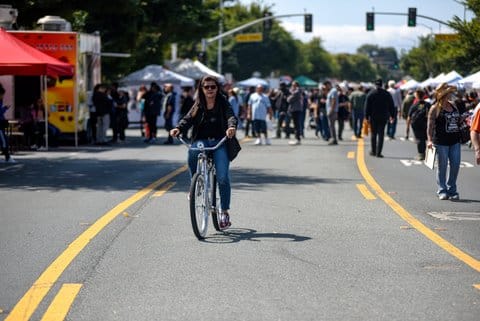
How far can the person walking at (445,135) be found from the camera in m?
14.4

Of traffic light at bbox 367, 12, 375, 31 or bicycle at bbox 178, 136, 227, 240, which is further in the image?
traffic light at bbox 367, 12, 375, 31

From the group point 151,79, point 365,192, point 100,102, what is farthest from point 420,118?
point 151,79

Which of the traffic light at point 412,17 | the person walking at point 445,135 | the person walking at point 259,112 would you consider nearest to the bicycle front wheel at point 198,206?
the person walking at point 445,135

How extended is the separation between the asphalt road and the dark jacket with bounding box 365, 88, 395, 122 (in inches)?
221

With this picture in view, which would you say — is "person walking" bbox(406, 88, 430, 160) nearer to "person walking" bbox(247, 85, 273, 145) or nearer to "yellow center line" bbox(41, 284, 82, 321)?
"person walking" bbox(247, 85, 273, 145)

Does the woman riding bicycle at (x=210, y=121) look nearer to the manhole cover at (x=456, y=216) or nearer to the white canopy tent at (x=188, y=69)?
the manhole cover at (x=456, y=216)

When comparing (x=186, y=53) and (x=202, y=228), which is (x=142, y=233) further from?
(x=186, y=53)

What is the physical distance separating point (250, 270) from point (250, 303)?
1315 mm

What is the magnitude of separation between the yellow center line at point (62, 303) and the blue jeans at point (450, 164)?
26.1ft

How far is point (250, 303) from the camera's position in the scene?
7055mm

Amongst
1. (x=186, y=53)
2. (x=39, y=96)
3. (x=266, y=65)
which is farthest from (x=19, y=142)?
(x=266, y=65)

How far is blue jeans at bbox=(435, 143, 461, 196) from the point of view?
14.4m

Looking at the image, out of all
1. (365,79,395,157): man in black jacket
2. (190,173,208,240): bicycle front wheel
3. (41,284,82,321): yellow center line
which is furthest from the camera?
(365,79,395,157): man in black jacket

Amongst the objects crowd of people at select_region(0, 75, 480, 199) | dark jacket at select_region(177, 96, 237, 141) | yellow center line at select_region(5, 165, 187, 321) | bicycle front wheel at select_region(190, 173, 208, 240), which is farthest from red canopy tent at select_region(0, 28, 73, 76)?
bicycle front wheel at select_region(190, 173, 208, 240)
